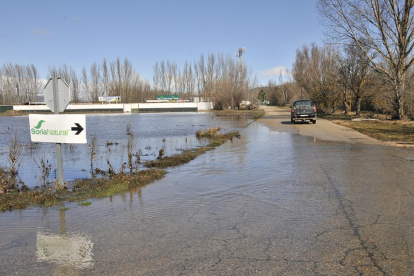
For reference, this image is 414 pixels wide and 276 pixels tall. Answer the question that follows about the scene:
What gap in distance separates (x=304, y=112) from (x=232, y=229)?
24.4m

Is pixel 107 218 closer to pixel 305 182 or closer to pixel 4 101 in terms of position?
pixel 305 182

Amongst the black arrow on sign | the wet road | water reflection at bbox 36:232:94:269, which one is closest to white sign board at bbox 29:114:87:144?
the black arrow on sign

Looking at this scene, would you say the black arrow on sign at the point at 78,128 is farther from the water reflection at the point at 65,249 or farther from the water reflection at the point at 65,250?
the water reflection at the point at 65,250

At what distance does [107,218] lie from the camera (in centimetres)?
592

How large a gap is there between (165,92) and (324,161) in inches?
A: 3860

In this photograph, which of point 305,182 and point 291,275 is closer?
point 291,275

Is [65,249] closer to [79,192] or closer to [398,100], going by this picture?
[79,192]

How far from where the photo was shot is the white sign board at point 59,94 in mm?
7591

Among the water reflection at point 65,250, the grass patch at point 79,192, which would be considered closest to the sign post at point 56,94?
the grass patch at point 79,192

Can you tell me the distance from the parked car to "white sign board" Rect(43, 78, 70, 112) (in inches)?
914

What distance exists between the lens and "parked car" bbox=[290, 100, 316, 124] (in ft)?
92.0

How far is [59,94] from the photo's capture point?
7.71m

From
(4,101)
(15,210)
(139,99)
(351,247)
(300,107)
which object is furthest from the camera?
(139,99)

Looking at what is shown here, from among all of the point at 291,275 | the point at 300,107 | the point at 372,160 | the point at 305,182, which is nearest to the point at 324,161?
the point at 372,160
